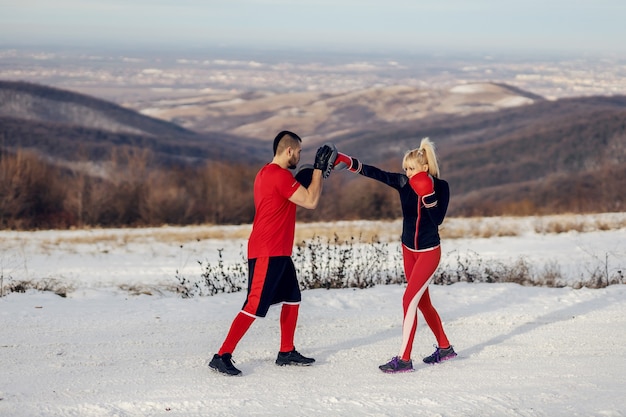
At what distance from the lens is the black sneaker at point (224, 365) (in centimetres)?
633

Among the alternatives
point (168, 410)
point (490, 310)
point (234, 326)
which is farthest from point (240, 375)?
point (490, 310)

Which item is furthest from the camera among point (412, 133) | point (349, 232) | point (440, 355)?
point (412, 133)

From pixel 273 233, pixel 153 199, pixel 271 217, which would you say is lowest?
pixel 153 199

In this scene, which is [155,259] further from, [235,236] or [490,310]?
[490,310]

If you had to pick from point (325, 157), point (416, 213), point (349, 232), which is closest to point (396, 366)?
point (416, 213)

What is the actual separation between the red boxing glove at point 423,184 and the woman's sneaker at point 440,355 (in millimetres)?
1519

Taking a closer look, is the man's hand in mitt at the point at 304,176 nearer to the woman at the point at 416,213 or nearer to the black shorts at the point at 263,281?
the woman at the point at 416,213

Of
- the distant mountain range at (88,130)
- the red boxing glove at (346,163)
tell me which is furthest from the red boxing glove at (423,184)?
the distant mountain range at (88,130)

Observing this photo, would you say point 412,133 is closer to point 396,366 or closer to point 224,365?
point 396,366

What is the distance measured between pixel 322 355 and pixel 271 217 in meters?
1.56

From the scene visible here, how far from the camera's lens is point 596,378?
638 cm

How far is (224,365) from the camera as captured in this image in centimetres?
636

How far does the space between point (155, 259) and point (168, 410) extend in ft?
38.4

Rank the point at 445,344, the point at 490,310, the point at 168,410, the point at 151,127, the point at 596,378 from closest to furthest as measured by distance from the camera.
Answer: the point at 168,410 < the point at 596,378 < the point at 445,344 < the point at 490,310 < the point at 151,127
